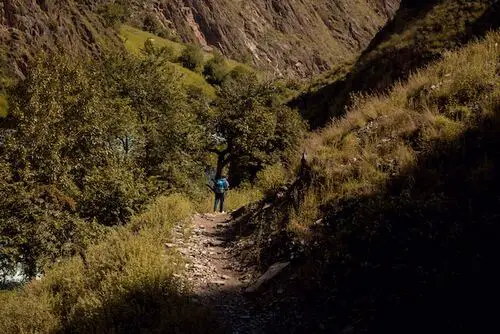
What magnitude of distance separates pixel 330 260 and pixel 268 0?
18130 centimetres

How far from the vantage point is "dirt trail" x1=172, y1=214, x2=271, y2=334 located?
21.0 feet

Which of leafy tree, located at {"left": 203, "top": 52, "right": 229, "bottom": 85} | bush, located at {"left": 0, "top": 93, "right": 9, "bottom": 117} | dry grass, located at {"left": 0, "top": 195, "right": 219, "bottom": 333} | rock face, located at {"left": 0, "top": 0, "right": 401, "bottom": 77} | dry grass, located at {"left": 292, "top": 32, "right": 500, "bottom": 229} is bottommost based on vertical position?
dry grass, located at {"left": 0, "top": 195, "right": 219, "bottom": 333}

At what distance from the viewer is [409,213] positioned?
6023 mm

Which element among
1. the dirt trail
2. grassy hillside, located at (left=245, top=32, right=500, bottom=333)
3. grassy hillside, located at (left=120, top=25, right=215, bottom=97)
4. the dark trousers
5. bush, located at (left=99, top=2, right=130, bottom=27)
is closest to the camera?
grassy hillside, located at (left=245, top=32, right=500, bottom=333)

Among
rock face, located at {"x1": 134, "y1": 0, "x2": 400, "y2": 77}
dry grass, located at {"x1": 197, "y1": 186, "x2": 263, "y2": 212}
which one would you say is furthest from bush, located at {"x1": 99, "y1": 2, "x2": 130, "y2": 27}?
dry grass, located at {"x1": 197, "y1": 186, "x2": 263, "y2": 212}

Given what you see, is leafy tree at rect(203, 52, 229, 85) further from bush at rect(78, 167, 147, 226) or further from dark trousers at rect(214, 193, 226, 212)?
dark trousers at rect(214, 193, 226, 212)

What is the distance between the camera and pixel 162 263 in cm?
782

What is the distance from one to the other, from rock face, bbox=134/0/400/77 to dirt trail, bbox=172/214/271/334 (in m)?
141

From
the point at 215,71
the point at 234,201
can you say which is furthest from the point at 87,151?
the point at 215,71

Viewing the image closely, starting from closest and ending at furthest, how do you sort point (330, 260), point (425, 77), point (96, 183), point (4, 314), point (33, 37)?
point (330, 260)
point (4, 314)
point (425, 77)
point (96, 183)
point (33, 37)

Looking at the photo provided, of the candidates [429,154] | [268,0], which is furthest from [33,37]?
[268,0]

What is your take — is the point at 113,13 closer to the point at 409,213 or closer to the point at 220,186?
the point at 220,186

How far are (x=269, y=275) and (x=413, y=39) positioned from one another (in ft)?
65.7

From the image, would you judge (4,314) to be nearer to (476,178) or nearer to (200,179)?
(476,178)
